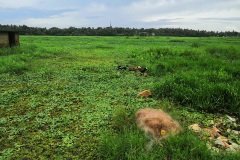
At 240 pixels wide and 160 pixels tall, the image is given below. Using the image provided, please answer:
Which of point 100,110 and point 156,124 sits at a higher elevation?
point 156,124

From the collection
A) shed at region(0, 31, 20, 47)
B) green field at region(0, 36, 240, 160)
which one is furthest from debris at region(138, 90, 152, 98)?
shed at region(0, 31, 20, 47)

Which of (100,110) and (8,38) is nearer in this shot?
(100,110)

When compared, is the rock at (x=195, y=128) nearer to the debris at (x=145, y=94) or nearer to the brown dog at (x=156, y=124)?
the brown dog at (x=156, y=124)

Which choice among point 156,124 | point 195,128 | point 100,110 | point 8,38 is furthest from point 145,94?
point 8,38

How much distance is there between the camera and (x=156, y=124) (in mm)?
5074

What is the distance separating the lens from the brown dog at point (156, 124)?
4.87m

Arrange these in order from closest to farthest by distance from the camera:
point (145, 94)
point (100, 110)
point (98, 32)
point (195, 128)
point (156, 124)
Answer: point (156, 124) → point (195, 128) → point (100, 110) → point (145, 94) → point (98, 32)

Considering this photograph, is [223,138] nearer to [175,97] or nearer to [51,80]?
[175,97]

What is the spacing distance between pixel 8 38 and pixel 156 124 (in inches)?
556

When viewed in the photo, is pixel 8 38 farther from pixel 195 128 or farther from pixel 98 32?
pixel 98 32

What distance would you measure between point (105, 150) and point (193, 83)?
3.55 m

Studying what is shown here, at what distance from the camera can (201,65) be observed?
36.2 feet

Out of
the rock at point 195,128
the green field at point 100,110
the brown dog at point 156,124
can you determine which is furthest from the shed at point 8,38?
the rock at point 195,128

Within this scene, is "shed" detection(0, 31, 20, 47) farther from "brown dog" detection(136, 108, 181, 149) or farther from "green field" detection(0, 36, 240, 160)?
"brown dog" detection(136, 108, 181, 149)
